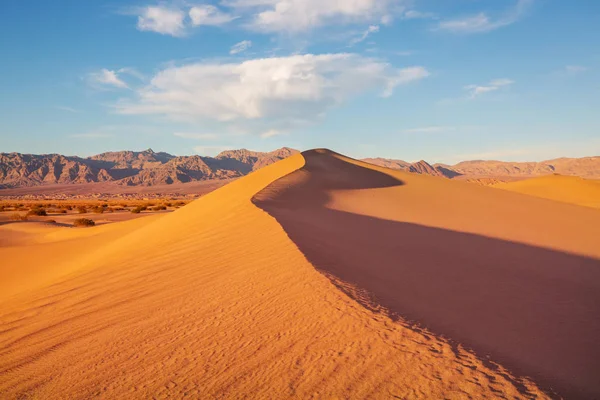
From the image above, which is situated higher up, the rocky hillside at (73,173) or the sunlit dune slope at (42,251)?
the rocky hillside at (73,173)

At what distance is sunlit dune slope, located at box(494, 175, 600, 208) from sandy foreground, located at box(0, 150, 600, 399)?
1521 inches

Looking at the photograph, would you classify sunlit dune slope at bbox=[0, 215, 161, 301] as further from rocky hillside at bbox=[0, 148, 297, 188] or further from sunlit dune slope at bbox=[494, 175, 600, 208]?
rocky hillside at bbox=[0, 148, 297, 188]

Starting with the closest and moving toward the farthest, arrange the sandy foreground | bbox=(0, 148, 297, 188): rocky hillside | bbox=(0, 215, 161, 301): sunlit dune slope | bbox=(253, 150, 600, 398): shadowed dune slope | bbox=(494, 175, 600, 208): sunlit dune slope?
the sandy foreground → bbox=(253, 150, 600, 398): shadowed dune slope → bbox=(0, 215, 161, 301): sunlit dune slope → bbox=(494, 175, 600, 208): sunlit dune slope → bbox=(0, 148, 297, 188): rocky hillside

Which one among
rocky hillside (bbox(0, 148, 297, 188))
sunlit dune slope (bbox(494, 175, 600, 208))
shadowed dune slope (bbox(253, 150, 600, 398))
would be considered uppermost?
rocky hillside (bbox(0, 148, 297, 188))

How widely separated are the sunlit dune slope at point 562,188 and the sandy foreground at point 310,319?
38.6 m

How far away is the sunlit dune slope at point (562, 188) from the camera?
43000mm

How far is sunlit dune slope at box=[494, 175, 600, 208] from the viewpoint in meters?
43.0

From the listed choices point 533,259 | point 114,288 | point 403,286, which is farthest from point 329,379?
point 533,259

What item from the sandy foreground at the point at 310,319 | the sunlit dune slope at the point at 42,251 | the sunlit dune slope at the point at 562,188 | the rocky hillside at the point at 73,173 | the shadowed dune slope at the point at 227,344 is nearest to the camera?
the shadowed dune slope at the point at 227,344

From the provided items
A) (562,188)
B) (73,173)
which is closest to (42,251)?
(562,188)

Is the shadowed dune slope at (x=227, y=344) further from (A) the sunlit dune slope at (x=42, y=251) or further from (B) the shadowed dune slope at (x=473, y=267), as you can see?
(A) the sunlit dune slope at (x=42, y=251)

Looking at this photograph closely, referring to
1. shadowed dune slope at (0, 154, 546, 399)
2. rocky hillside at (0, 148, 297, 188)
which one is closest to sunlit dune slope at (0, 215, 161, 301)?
shadowed dune slope at (0, 154, 546, 399)

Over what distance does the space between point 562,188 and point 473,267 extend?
48.1 metres

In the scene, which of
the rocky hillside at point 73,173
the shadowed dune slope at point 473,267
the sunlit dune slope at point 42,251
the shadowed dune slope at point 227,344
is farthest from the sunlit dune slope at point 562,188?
the rocky hillside at point 73,173
